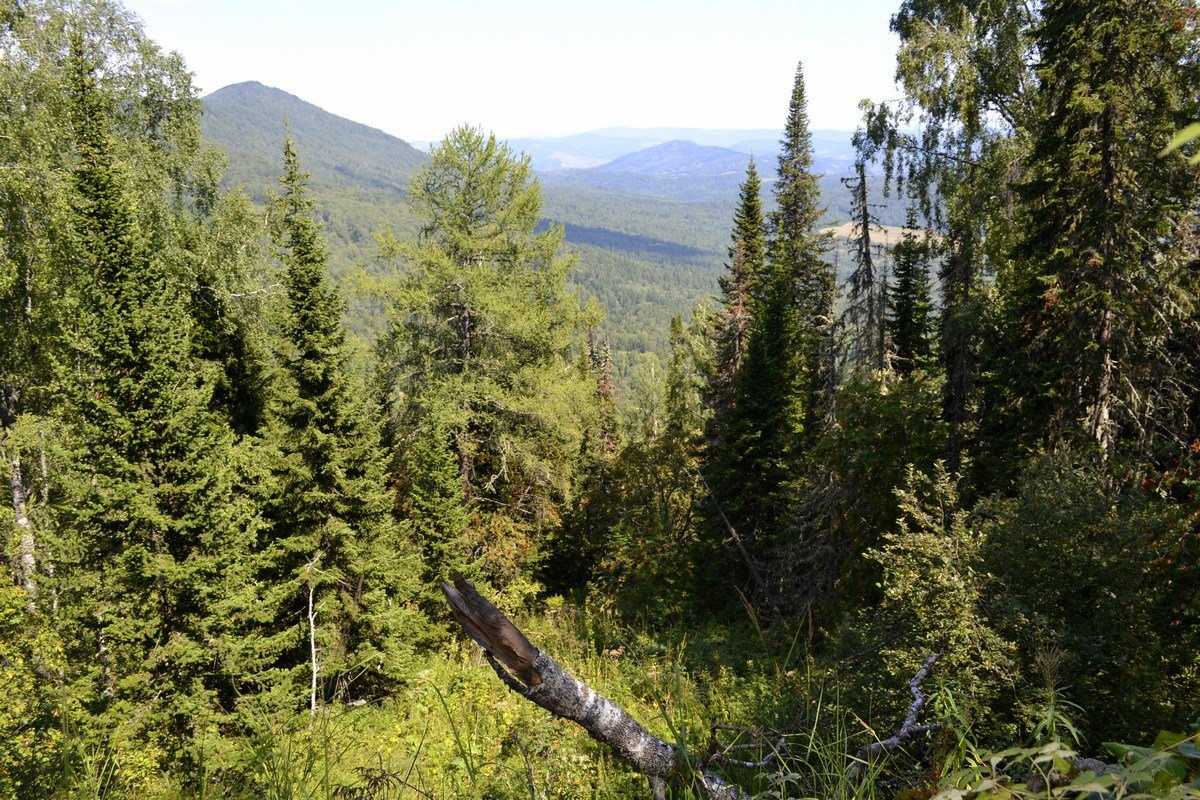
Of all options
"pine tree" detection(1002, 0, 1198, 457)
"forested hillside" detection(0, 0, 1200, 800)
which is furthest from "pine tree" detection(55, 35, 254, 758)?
"pine tree" detection(1002, 0, 1198, 457)

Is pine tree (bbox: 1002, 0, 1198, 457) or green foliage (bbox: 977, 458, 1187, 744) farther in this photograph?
pine tree (bbox: 1002, 0, 1198, 457)

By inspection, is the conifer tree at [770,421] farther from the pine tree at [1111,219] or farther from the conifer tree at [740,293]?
the pine tree at [1111,219]

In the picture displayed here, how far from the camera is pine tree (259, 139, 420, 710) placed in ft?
43.0

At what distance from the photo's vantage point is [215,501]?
11.1m

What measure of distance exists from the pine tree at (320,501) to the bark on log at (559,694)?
37.3 feet

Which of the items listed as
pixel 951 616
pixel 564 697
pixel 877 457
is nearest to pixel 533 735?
pixel 564 697

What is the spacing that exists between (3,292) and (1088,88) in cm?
2232

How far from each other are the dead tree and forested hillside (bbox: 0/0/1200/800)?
0.07 ft

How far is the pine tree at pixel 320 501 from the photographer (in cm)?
1311

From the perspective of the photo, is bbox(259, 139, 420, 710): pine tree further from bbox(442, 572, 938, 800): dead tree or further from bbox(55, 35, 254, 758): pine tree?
bbox(442, 572, 938, 800): dead tree

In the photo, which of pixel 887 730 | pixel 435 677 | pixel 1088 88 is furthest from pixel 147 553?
pixel 1088 88

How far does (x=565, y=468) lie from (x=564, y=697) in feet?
56.2

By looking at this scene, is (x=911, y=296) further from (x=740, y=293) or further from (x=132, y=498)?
(x=132, y=498)

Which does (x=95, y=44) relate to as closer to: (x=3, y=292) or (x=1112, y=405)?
(x=3, y=292)
